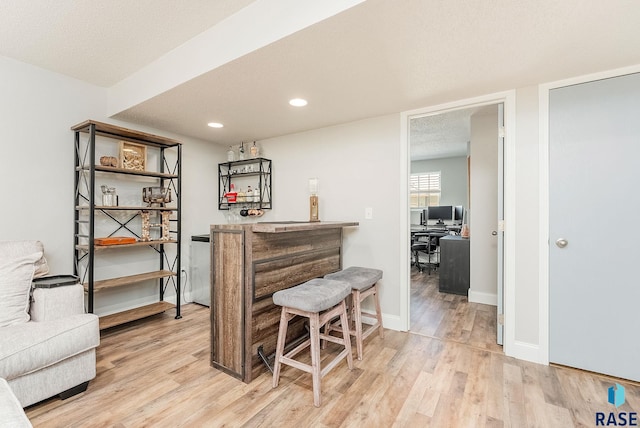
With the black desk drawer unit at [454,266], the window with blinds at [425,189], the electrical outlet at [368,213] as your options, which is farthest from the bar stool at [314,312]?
the window with blinds at [425,189]

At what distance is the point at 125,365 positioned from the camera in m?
2.17

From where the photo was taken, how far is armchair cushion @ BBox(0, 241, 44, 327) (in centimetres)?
175

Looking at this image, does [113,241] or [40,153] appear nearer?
[40,153]

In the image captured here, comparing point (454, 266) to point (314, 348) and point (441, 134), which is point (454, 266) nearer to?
point (441, 134)

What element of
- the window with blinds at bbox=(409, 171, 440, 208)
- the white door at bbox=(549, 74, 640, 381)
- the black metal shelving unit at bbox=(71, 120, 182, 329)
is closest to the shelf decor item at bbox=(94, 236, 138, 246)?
the black metal shelving unit at bbox=(71, 120, 182, 329)

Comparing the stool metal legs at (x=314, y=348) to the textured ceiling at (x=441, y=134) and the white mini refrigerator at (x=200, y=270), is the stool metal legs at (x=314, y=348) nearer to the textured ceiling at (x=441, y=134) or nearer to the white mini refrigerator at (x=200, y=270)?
the white mini refrigerator at (x=200, y=270)

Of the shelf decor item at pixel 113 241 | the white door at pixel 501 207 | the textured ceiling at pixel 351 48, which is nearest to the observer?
the textured ceiling at pixel 351 48

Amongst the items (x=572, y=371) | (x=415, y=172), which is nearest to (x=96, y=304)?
(x=572, y=371)

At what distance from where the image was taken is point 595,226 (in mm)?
2049

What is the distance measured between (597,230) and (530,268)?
490 millimetres

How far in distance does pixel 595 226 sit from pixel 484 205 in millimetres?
1586

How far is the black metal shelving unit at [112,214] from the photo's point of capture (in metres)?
2.56

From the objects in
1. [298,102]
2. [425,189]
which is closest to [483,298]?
[298,102]

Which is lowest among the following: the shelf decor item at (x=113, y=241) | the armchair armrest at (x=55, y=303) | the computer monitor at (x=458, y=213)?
the armchair armrest at (x=55, y=303)
